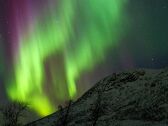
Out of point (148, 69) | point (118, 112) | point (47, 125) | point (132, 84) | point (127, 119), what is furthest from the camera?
point (148, 69)

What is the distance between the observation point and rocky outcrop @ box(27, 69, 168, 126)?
65.8 metres

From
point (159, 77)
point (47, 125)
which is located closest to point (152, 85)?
point (159, 77)

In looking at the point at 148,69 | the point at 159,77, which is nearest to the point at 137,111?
the point at 159,77

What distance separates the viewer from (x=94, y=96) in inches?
4072

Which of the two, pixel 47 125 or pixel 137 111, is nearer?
pixel 137 111

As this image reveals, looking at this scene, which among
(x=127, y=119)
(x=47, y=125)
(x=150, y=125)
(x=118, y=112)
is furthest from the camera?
(x=47, y=125)

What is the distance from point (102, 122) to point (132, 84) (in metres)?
28.5

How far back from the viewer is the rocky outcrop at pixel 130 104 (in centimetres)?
6581

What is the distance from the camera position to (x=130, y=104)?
80000mm

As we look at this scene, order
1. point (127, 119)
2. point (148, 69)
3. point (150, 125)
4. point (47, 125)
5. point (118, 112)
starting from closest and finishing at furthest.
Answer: point (150, 125), point (127, 119), point (118, 112), point (47, 125), point (148, 69)

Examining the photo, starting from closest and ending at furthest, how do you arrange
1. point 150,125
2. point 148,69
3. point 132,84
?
point 150,125
point 132,84
point 148,69

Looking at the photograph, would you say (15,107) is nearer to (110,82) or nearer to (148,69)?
(110,82)

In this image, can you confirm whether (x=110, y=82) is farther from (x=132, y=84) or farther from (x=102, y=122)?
(x=102, y=122)

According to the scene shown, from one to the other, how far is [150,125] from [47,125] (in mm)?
31378
